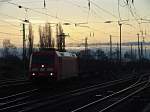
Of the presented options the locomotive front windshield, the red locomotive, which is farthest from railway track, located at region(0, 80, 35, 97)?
the locomotive front windshield

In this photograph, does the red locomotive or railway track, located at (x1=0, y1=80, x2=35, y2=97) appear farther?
the red locomotive

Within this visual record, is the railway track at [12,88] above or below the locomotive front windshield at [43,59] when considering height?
below

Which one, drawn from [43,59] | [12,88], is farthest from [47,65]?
[12,88]

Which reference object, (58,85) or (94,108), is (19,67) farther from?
(94,108)

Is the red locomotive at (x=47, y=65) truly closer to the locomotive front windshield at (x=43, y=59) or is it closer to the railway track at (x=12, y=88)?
the locomotive front windshield at (x=43, y=59)

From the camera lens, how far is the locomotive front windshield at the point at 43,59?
35.5 m

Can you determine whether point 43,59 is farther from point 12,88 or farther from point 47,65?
point 12,88

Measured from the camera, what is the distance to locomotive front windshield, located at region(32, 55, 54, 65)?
35.5 m

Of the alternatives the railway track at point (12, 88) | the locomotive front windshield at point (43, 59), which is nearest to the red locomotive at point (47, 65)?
the locomotive front windshield at point (43, 59)

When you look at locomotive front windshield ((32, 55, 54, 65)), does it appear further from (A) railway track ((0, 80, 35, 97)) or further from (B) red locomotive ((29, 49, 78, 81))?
(A) railway track ((0, 80, 35, 97))

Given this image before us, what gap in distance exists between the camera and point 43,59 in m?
35.8

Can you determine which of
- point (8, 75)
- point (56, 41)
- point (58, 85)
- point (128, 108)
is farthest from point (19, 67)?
point (128, 108)

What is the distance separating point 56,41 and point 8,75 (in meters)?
35.2

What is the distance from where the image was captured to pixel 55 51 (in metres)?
36.2
